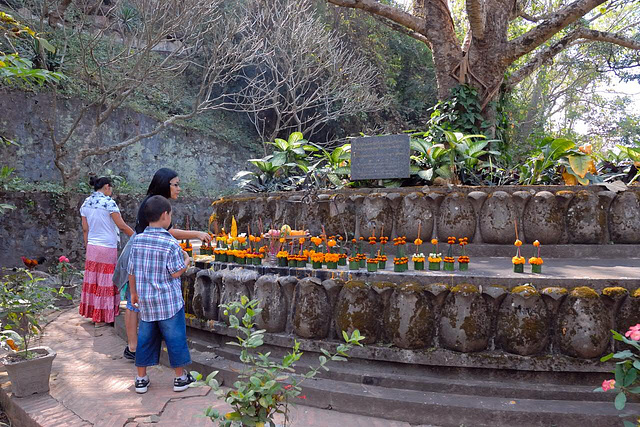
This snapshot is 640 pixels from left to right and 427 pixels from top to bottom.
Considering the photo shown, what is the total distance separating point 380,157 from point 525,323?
8.46 ft

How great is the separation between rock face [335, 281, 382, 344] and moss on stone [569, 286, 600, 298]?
1.28m

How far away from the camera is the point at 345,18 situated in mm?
17281

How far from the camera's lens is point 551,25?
6684 millimetres

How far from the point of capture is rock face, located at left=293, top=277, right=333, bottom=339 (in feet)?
10.8

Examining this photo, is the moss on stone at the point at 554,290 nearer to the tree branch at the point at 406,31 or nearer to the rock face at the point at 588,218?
the rock face at the point at 588,218

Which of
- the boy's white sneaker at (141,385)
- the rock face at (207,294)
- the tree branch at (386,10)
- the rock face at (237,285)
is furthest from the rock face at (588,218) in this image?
the tree branch at (386,10)

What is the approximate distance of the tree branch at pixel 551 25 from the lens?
6.46 m

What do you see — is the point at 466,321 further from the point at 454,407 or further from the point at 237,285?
the point at 237,285

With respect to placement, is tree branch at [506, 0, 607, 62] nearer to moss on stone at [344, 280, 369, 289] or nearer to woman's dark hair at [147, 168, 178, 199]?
moss on stone at [344, 280, 369, 289]

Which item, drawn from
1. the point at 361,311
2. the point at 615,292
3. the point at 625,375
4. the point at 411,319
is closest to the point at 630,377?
the point at 625,375

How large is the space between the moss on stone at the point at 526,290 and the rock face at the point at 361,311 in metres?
0.93

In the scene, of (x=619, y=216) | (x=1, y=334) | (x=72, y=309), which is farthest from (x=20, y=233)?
(x=619, y=216)

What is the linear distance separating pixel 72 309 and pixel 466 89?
671cm

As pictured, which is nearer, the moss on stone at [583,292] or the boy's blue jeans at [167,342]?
the moss on stone at [583,292]
